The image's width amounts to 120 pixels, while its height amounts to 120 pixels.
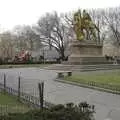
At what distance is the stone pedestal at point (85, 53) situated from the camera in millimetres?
41500

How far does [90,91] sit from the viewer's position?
63.3 ft

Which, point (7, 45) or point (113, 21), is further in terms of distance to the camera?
point (7, 45)

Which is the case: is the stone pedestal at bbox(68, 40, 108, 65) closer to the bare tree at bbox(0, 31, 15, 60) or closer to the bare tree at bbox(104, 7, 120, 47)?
the bare tree at bbox(104, 7, 120, 47)

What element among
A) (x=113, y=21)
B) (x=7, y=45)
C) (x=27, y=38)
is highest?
(x=113, y=21)

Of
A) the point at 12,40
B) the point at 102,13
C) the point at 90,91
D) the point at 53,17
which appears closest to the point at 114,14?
the point at 102,13

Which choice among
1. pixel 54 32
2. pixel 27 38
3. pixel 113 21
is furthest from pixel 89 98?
pixel 27 38

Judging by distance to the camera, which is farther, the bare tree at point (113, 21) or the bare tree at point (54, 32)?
the bare tree at point (54, 32)

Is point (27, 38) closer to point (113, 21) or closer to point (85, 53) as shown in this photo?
point (113, 21)

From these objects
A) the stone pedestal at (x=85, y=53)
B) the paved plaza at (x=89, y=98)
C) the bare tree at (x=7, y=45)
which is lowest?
the paved plaza at (x=89, y=98)

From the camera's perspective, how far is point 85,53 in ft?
141

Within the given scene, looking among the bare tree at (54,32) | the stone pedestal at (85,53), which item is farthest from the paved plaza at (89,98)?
the bare tree at (54,32)

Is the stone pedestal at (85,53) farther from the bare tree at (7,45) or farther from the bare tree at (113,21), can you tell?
the bare tree at (7,45)

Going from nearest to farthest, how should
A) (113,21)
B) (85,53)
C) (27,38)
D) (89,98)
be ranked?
1. (89,98)
2. (85,53)
3. (113,21)
4. (27,38)

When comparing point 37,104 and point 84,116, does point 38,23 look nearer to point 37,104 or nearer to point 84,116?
point 37,104
